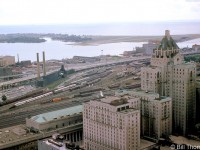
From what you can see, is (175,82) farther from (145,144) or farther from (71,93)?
(71,93)

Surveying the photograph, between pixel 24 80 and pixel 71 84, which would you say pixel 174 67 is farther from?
pixel 24 80

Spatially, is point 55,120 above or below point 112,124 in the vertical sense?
below

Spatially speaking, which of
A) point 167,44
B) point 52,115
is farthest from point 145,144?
point 167,44

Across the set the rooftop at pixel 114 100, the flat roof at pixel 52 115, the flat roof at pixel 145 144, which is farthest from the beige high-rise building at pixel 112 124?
the flat roof at pixel 52 115

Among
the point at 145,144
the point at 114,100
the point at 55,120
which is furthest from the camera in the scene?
the point at 55,120

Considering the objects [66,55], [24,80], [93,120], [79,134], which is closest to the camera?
[93,120]

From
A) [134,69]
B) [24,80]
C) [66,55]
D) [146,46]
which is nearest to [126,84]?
[134,69]

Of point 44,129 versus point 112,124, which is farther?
point 44,129

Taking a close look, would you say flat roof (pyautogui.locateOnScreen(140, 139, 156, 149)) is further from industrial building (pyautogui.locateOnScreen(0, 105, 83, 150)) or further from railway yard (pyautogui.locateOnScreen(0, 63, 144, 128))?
railway yard (pyautogui.locateOnScreen(0, 63, 144, 128))
